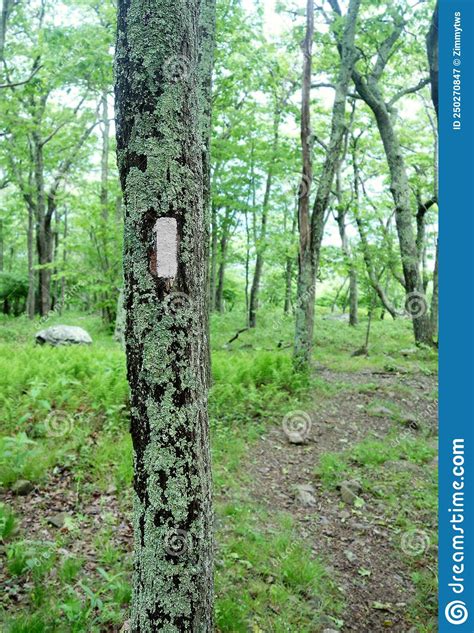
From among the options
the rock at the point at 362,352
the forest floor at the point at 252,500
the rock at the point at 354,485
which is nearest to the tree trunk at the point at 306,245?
the forest floor at the point at 252,500

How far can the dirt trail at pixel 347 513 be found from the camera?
3795 mm

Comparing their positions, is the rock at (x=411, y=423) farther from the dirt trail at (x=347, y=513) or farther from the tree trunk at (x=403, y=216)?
the tree trunk at (x=403, y=216)

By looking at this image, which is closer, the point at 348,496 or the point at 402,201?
the point at 348,496

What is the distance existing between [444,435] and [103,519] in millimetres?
3243

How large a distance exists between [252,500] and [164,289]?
361 centimetres

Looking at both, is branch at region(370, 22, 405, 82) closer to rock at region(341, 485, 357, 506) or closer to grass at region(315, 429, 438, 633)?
grass at region(315, 429, 438, 633)

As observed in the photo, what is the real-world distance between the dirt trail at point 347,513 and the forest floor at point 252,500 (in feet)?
0.06

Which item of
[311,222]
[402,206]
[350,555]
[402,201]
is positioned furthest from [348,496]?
[402,201]

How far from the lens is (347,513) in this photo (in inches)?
199

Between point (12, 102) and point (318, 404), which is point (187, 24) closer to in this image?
point (318, 404)

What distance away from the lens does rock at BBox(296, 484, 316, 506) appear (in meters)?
5.25

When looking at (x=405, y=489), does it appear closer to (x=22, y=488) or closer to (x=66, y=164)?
(x=22, y=488)

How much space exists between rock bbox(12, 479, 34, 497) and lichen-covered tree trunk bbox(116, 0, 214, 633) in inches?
111

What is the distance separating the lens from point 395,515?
16.2 feet
